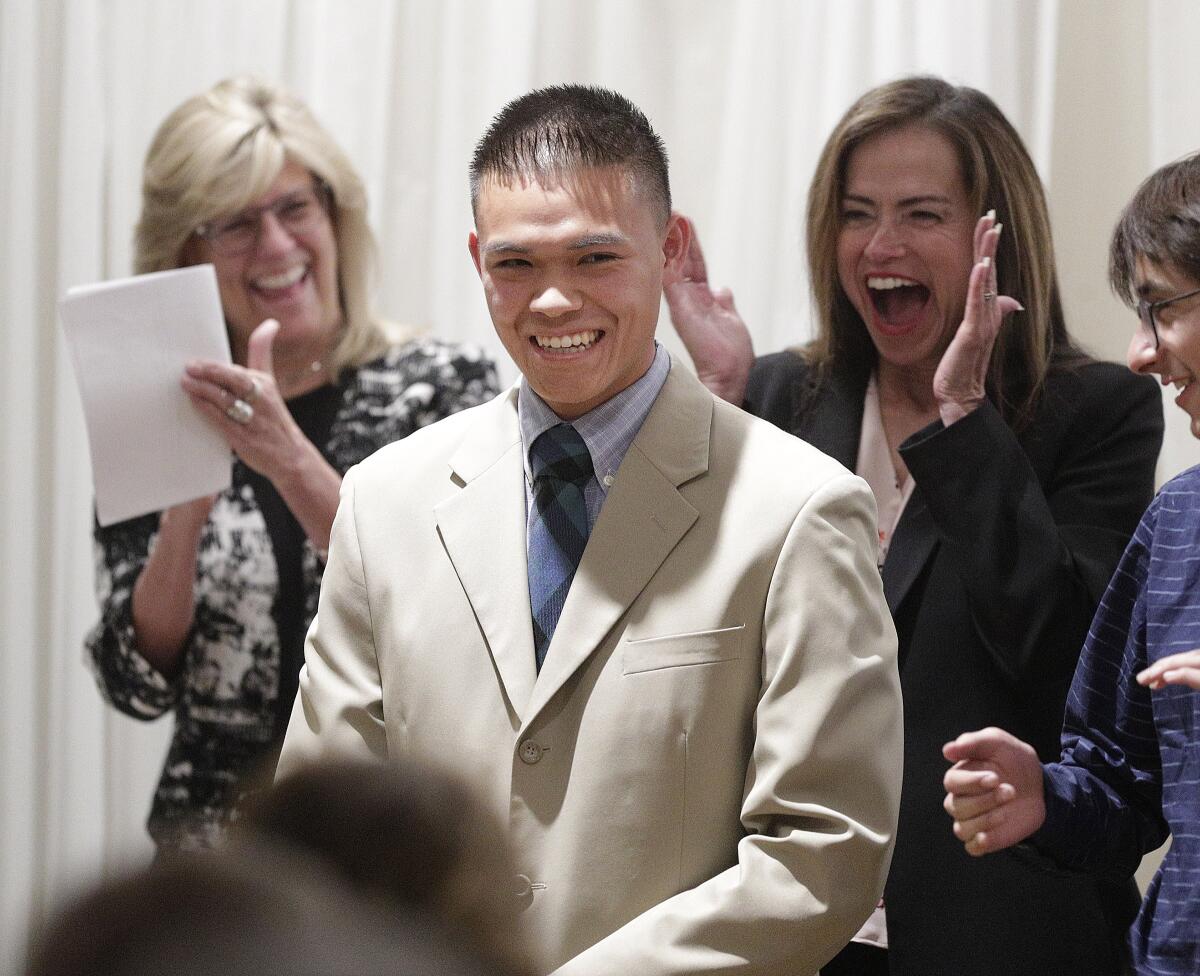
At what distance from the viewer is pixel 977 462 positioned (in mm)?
1677

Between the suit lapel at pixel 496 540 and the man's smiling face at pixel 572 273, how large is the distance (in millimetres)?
82

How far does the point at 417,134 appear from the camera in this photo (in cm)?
299

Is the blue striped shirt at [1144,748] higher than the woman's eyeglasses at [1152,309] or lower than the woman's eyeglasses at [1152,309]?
lower

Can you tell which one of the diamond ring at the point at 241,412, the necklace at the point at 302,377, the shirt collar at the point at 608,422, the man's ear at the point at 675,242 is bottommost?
the diamond ring at the point at 241,412

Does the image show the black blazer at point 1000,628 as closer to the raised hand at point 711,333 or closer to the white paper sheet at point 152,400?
the raised hand at point 711,333

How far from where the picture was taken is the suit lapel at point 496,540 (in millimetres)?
1380

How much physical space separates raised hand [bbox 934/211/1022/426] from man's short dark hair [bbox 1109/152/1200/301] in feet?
0.77

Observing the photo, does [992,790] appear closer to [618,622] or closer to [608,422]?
[618,622]

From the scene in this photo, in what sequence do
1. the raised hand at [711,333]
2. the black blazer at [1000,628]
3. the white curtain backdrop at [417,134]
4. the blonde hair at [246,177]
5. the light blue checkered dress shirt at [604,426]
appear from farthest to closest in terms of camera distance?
the white curtain backdrop at [417,134]
the blonde hair at [246,177]
the raised hand at [711,333]
the black blazer at [1000,628]
the light blue checkered dress shirt at [604,426]

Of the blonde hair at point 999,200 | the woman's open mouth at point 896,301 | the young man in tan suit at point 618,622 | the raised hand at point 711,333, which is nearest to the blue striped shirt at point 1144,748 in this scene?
the young man in tan suit at point 618,622

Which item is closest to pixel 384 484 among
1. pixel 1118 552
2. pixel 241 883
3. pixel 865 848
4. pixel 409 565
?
pixel 409 565

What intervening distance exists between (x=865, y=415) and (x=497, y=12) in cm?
134

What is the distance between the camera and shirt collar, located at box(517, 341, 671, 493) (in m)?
1.45

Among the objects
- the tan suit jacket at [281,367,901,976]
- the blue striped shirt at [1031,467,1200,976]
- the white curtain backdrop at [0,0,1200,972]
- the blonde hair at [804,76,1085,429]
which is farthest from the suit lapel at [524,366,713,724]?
the white curtain backdrop at [0,0,1200,972]
